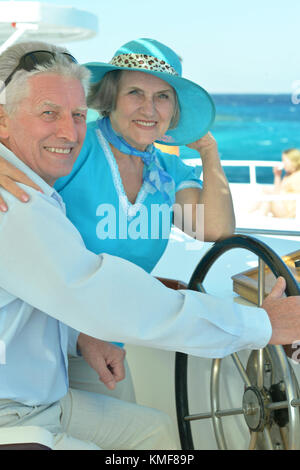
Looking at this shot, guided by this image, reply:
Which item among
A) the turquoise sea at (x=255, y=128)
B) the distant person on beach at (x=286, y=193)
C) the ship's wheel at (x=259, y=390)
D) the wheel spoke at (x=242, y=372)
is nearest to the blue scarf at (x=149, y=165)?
the ship's wheel at (x=259, y=390)

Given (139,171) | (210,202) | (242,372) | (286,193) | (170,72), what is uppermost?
(170,72)

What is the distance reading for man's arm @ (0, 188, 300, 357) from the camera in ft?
3.19

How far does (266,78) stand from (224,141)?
18.5 feet

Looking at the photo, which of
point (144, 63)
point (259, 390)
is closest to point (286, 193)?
point (144, 63)

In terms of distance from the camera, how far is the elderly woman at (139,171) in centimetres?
166

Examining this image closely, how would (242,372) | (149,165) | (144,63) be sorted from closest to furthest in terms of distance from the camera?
(242,372), (144,63), (149,165)

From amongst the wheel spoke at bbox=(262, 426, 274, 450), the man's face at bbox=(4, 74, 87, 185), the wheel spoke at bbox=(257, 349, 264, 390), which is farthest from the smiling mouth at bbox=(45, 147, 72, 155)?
the wheel spoke at bbox=(262, 426, 274, 450)

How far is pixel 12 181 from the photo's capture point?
1043 mm

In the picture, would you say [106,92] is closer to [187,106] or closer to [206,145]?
[187,106]

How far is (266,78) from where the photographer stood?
3762cm

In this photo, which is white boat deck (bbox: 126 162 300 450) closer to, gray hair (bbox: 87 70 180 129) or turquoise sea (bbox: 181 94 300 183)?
gray hair (bbox: 87 70 180 129)

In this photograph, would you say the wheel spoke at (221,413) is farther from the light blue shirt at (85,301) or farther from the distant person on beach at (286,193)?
the distant person on beach at (286,193)

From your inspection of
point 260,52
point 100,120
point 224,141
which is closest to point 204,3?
point 260,52

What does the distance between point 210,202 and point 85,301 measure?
37.0 inches
